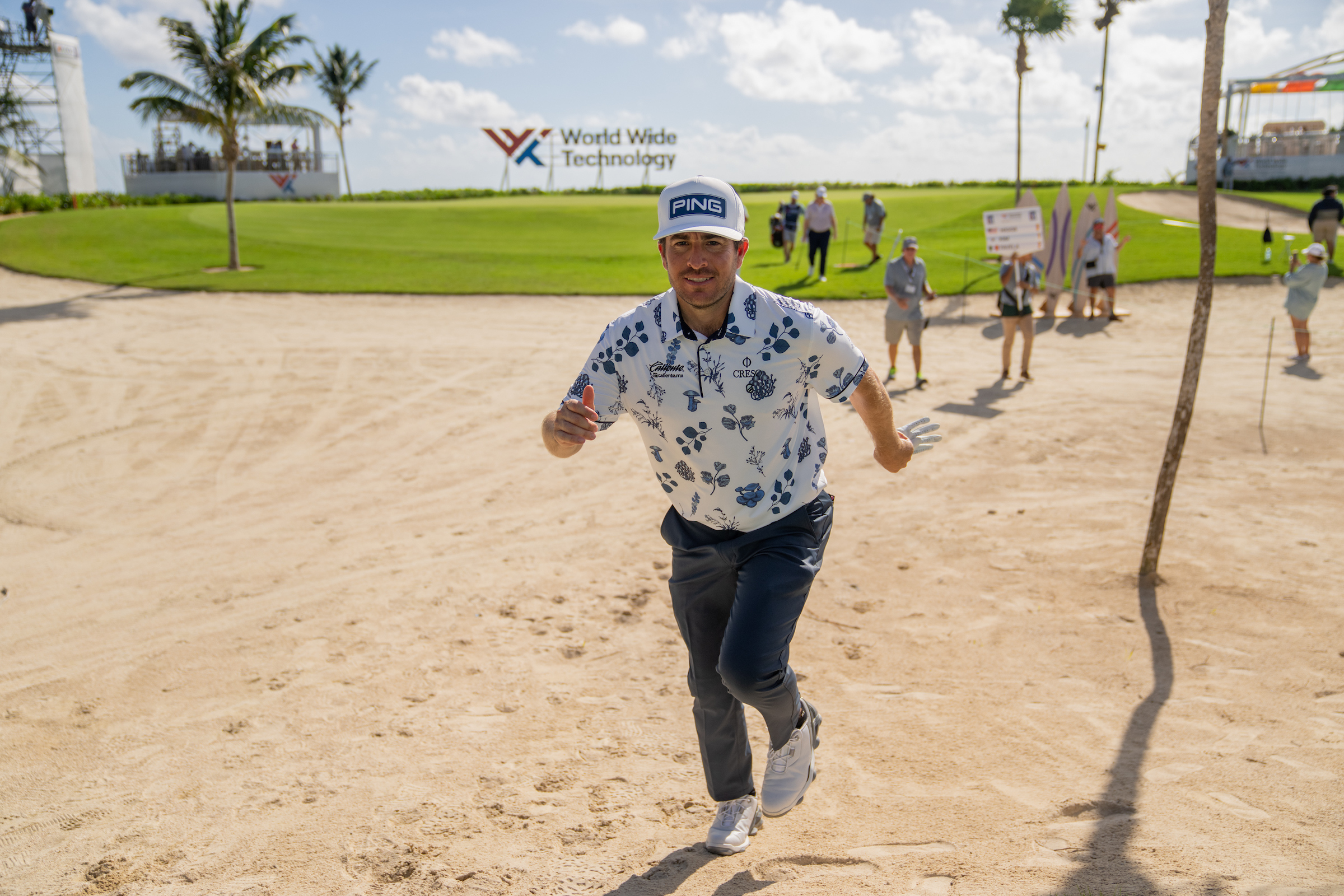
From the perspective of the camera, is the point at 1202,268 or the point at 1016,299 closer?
the point at 1202,268

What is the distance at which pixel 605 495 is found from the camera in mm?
8250

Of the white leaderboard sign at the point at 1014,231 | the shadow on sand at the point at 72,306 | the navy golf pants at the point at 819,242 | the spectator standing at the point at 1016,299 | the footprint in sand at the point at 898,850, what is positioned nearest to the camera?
the footprint in sand at the point at 898,850

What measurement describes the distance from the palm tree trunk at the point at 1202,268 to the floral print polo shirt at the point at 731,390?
383 cm

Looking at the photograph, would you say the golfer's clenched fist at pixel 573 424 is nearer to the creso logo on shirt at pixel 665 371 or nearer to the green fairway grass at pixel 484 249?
the creso logo on shirt at pixel 665 371

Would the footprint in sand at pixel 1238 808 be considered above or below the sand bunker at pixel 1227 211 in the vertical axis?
below

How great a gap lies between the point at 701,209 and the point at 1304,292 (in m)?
14.0

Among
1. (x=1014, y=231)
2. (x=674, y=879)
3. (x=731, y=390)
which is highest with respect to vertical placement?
(x=1014, y=231)

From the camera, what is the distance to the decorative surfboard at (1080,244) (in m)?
17.3

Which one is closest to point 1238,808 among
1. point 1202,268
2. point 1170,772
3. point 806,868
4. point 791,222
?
point 1170,772

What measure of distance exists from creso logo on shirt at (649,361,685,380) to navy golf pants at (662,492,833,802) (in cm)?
64

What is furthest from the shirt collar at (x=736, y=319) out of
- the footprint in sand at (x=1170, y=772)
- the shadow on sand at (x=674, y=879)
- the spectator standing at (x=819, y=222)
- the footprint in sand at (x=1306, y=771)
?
the spectator standing at (x=819, y=222)

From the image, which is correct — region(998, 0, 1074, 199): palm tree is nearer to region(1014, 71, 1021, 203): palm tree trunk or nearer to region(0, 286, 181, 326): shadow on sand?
region(1014, 71, 1021, 203): palm tree trunk

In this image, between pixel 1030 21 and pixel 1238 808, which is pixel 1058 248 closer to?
pixel 1238 808

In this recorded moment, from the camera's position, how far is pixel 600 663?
Result: 5203 mm
